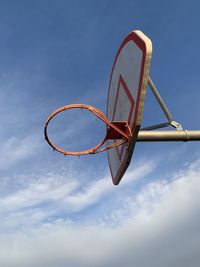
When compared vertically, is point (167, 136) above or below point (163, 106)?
below

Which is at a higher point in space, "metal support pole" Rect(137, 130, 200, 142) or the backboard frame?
the backboard frame

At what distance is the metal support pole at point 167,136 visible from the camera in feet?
25.0

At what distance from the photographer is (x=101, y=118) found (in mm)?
8094

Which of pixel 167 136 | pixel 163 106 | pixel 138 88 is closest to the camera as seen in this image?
pixel 138 88

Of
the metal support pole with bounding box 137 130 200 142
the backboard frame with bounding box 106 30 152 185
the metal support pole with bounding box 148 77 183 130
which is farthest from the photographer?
the metal support pole with bounding box 148 77 183 130

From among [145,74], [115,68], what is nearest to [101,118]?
[145,74]

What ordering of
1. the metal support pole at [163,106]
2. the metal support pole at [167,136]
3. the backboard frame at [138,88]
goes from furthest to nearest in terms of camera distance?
the metal support pole at [163,106] → the metal support pole at [167,136] → the backboard frame at [138,88]

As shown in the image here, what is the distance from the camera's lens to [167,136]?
7.70 metres

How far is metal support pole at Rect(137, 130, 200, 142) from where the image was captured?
763cm

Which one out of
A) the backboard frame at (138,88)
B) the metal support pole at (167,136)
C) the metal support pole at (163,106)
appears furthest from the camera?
the metal support pole at (163,106)

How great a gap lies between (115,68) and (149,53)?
2670 mm

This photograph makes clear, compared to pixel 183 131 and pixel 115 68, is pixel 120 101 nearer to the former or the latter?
pixel 115 68

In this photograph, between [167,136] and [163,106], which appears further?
[163,106]

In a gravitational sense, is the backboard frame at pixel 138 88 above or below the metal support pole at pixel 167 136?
above
